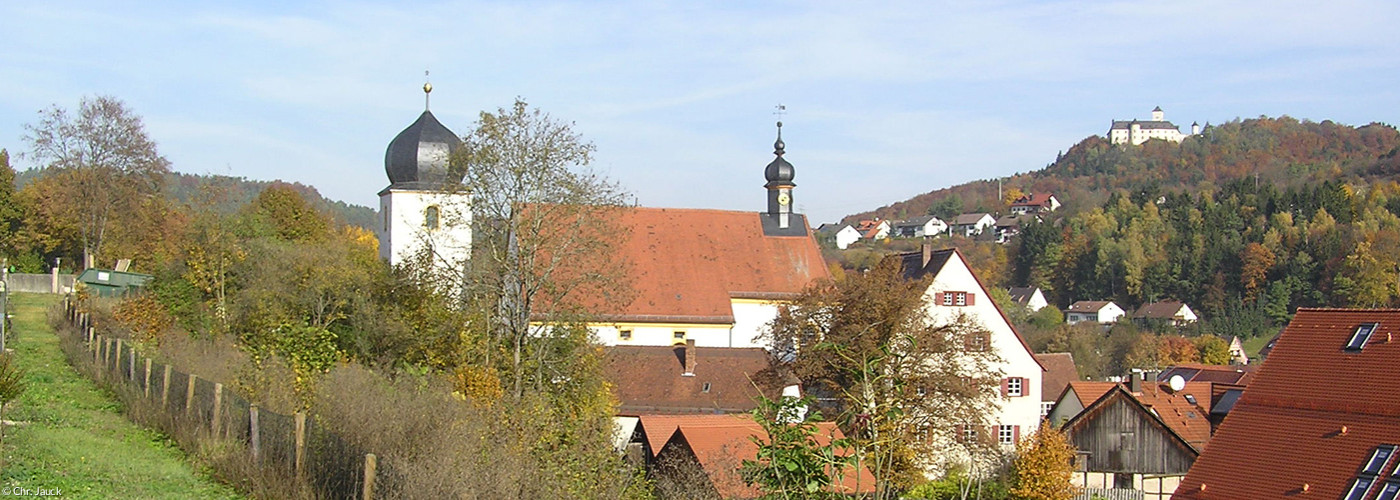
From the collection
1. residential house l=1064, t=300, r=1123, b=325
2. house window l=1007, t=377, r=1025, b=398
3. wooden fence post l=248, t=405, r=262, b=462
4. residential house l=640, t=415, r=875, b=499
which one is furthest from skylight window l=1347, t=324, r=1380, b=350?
residential house l=1064, t=300, r=1123, b=325

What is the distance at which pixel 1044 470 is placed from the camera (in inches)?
1232

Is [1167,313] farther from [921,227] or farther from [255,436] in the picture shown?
[255,436]

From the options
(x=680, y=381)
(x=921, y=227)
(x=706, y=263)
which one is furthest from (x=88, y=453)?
(x=921, y=227)

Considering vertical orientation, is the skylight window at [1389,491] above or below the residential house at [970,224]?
below

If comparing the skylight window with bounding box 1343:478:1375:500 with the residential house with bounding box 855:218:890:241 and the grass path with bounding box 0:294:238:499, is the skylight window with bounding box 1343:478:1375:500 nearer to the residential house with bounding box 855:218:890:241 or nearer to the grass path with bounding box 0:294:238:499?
the grass path with bounding box 0:294:238:499

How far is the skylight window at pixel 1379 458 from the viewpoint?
81.3 feet

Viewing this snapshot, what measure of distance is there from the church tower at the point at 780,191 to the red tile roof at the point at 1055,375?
11.8m

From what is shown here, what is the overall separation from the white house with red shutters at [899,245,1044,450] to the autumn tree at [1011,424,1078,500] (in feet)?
15.1

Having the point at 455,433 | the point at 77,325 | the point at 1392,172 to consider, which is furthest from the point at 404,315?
the point at 1392,172

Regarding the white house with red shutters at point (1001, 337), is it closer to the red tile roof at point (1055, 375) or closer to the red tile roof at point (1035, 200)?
the red tile roof at point (1055, 375)

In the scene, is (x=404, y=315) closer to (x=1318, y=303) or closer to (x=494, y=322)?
(x=494, y=322)

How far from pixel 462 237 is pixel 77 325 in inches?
305

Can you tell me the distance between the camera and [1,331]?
777 inches

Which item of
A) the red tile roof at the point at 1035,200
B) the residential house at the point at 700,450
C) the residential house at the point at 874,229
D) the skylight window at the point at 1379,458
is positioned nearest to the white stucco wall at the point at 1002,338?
the residential house at the point at 700,450
